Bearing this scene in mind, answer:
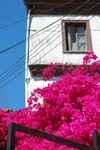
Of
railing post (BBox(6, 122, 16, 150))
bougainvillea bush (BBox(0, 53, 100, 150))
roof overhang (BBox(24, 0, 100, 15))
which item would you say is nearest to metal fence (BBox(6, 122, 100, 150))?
railing post (BBox(6, 122, 16, 150))

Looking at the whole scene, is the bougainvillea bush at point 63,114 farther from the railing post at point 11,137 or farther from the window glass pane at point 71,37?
the window glass pane at point 71,37

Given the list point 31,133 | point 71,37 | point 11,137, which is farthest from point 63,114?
point 71,37

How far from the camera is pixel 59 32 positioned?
1317 cm

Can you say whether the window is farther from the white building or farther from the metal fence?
the metal fence

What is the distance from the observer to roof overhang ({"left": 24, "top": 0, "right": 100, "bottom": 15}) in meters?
13.6

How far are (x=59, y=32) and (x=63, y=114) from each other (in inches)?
232

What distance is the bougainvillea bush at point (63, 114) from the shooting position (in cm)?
666

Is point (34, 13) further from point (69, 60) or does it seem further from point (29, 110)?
point (29, 110)

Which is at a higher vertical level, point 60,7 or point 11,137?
point 60,7

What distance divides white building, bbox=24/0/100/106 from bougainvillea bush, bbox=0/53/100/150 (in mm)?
3163

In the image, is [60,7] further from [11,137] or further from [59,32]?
[11,137]

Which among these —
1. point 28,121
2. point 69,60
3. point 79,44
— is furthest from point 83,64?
point 28,121

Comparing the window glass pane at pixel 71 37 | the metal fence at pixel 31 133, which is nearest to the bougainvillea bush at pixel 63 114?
the metal fence at pixel 31 133

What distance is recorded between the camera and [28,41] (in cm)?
1280
